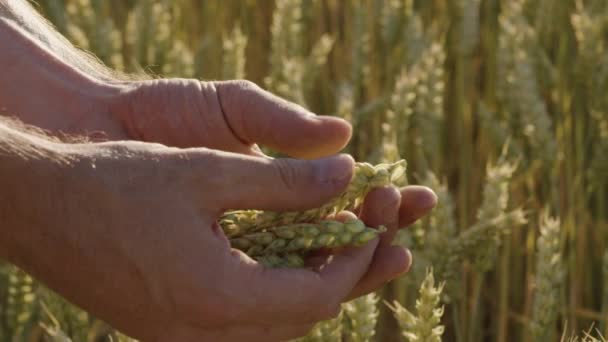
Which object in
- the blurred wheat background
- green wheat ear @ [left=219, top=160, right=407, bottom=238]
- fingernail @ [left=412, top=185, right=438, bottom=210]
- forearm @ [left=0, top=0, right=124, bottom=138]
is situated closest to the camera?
green wheat ear @ [left=219, top=160, right=407, bottom=238]

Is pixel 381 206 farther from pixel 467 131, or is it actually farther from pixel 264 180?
pixel 467 131

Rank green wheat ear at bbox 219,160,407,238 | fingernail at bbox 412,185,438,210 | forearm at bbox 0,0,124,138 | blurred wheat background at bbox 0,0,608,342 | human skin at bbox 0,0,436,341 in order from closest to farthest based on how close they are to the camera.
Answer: human skin at bbox 0,0,436,341 < green wheat ear at bbox 219,160,407,238 < fingernail at bbox 412,185,438,210 < forearm at bbox 0,0,124,138 < blurred wheat background at bbox 0,0,608,342

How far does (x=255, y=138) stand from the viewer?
153 cm

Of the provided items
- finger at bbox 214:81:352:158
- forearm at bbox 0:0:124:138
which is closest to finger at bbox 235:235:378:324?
finger at bbox 214:81:352:158

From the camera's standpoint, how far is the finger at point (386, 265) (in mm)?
1374

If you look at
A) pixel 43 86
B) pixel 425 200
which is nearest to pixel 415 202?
pixel 425 200

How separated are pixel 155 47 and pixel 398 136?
661mm

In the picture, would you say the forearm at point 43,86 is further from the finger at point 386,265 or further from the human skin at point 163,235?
the finger at point 386,265

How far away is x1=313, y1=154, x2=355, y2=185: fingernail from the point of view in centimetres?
125

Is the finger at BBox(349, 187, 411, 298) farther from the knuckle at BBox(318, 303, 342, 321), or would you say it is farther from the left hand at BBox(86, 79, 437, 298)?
the knuckle at BBox(318, 303, 342, 321)

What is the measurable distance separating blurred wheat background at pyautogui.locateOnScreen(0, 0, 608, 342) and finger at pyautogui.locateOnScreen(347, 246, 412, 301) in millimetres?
181

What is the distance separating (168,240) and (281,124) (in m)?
0.32

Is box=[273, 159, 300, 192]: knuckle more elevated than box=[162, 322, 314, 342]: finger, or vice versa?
box=[273, 159, 300, 192]: knuckle

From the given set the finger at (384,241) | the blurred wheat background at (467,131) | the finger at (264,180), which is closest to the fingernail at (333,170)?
the finger at (264,180)
